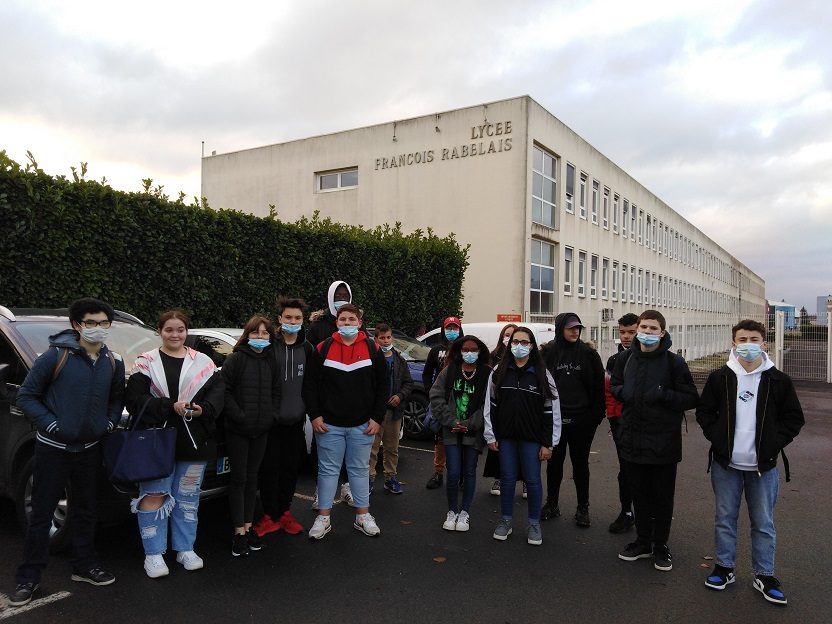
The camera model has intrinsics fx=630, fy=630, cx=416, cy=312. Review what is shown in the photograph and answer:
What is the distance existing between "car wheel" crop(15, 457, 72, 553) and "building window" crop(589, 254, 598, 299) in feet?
83.0

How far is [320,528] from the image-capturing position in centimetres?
517

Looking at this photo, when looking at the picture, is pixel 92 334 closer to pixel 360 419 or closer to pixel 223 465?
pixel 223 465

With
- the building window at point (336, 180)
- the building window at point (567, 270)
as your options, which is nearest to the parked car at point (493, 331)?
the building window at point (567, 270)

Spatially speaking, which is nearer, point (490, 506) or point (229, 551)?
point (229, 551)

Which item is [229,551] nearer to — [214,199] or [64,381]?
[64,381]

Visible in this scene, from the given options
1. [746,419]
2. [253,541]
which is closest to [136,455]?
[253,541]

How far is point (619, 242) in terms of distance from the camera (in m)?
31.6

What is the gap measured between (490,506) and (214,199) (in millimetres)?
27046

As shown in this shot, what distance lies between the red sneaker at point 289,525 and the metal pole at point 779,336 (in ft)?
57.3

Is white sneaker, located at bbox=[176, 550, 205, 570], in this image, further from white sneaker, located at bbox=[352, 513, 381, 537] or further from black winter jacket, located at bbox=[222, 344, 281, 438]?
white sneaker, located at bbox=[352, 513, 381, 537]

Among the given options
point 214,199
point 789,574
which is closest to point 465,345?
point 789,574

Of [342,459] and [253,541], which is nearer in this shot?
[253,541]

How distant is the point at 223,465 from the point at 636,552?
3.32 meters

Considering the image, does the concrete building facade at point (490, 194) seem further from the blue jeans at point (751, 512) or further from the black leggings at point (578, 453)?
the blue jeans at point (751, 512)
